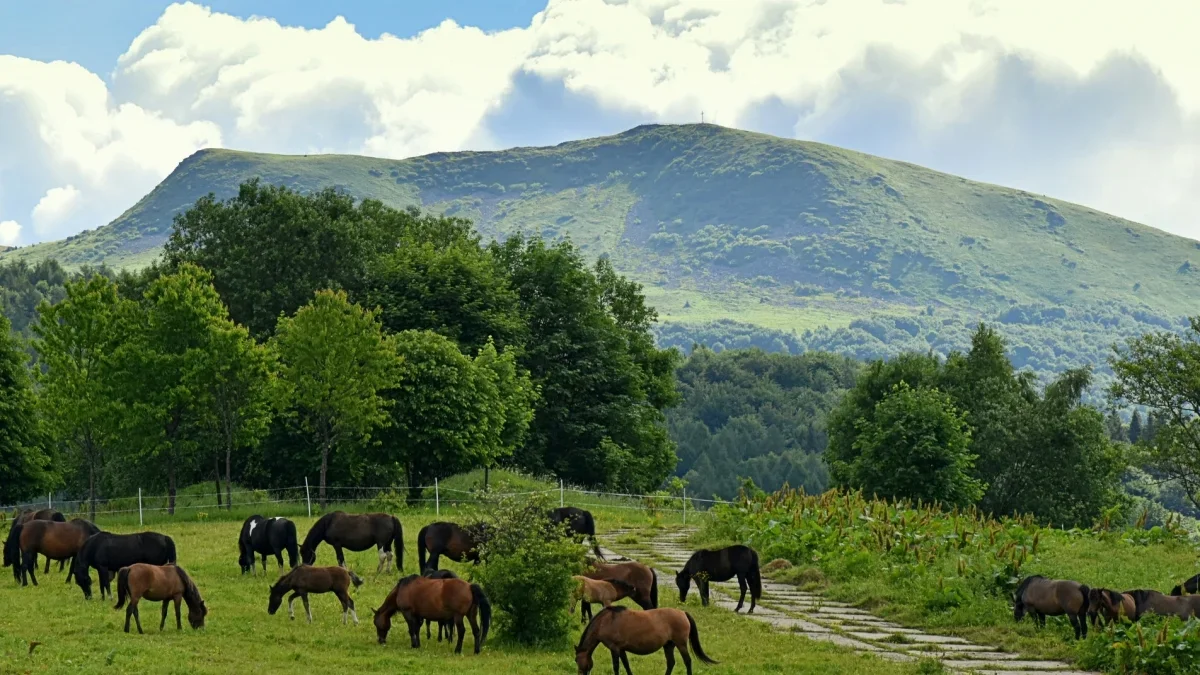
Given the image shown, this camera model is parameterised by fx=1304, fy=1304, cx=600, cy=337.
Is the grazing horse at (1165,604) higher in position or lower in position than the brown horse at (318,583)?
lower

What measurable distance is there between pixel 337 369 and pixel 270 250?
19786 mm

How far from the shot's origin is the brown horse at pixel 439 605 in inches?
810

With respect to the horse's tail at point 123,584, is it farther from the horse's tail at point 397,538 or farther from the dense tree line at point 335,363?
the dense tree line at point 335,363

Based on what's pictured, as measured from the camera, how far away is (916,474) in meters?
61.1

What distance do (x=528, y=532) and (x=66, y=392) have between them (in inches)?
1280

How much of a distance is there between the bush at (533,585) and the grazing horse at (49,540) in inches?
398

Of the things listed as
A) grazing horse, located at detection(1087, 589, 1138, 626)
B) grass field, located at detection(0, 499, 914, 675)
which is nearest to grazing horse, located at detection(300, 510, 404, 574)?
grass field, located at detection(0, 499, 914, 675)

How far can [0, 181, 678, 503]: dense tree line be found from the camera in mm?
49281

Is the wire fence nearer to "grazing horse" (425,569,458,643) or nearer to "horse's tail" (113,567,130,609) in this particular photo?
"horse's tail" (113,567,130,609)

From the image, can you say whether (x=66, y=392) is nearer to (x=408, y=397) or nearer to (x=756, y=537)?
(x=408, y=397)

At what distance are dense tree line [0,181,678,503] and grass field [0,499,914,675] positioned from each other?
23.8 meters

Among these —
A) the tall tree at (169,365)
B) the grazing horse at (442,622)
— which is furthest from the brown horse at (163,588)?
the tall tree at (169,365)

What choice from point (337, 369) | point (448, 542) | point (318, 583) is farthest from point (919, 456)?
point (318, 583)

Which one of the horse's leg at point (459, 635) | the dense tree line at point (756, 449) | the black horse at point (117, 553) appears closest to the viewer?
the horse's leg at point (459, 635)
